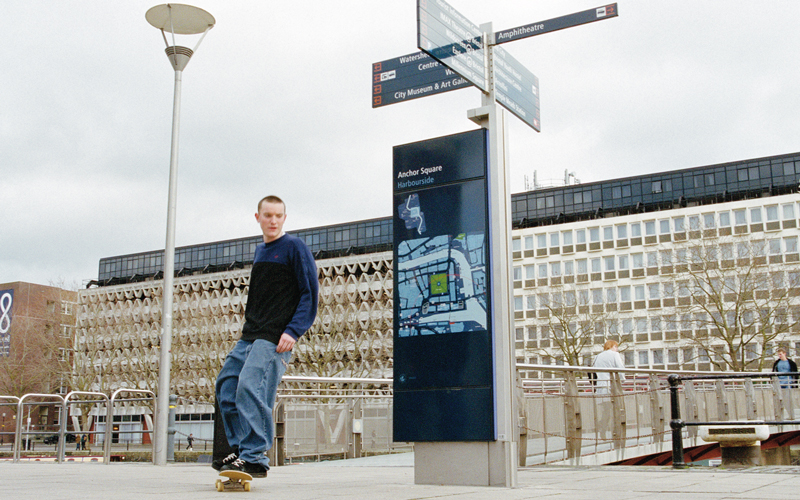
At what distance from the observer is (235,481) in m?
5.80

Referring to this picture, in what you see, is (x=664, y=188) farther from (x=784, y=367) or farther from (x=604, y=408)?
(x=604, y=408)

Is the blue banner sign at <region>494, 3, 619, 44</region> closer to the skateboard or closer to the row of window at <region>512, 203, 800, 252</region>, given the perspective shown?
the skateboard

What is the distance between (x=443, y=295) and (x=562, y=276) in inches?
2615

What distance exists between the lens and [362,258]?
81.1 m

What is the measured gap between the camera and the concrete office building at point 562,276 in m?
62.3

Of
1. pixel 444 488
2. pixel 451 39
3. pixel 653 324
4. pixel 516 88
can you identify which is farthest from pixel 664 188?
pixel 444 488

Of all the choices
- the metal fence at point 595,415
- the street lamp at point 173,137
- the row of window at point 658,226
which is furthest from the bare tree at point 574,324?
the street lamp at point 173,137

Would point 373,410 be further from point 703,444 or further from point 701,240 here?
point 701,240

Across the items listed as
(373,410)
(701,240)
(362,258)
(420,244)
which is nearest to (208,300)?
(362,258)

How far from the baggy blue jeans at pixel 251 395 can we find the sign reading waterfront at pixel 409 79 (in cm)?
314

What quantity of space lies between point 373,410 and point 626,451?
445 centimetres

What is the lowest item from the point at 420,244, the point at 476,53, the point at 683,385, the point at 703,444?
the point at 703,444

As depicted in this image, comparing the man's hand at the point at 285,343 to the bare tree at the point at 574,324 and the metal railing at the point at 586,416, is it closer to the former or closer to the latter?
the metal railing at the point at 586,416

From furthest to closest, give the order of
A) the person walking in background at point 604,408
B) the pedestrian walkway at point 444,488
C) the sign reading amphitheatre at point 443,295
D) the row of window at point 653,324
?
the row of window at point 653,324, the person walking in background at point 604,408, the sign reading amphitheatre at point 443,295, the pedestrian walkway at point 444,488
